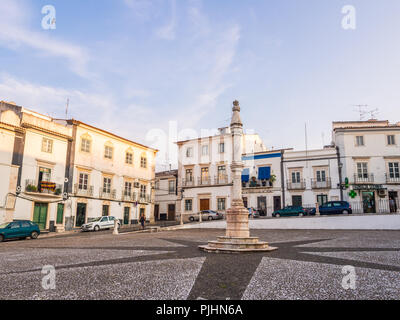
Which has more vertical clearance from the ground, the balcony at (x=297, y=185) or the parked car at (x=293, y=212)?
the balcony at (x=297, y=185)

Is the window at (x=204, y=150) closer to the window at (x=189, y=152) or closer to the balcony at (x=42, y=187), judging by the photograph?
the window at (x=189, y=152)

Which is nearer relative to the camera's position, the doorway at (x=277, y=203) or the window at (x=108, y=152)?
the window at (x=108, y=152)

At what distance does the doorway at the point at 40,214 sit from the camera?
81.6ft

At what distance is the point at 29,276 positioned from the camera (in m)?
6.07

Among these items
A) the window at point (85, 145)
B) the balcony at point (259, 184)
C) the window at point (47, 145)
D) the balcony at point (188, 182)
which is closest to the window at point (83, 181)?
the window at point (85, 145)

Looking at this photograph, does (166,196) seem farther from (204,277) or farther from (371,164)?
(204,277)

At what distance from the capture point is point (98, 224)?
26.0 m

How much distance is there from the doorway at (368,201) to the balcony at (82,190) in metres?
26.4

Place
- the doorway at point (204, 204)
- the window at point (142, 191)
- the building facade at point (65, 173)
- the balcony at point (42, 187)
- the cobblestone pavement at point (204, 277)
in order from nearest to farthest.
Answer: the cobblestone pavement at point (204, 277) < the building facade at point (65, 173) < the balcony at point (42, 187) < the window at point (142, 191) < the doorway at point (204, 204)

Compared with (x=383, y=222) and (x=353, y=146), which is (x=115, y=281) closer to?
(x=383, y=222)

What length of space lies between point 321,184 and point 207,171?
13273mm
